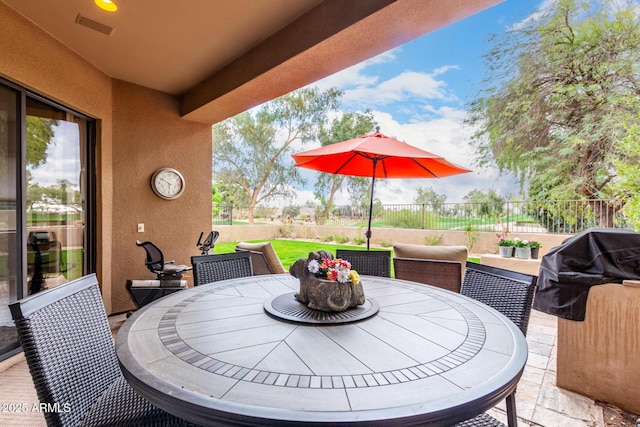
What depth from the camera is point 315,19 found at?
2633 millimetres

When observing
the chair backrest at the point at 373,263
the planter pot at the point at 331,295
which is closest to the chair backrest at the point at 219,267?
the chair backrest at the point at 373,263

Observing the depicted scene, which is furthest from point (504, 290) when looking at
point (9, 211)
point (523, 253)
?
point (523, 253)

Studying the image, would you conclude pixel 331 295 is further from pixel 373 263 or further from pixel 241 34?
pixel 241 34

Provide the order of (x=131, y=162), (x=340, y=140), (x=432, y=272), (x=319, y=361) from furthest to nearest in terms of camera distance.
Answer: (x=340, y=140) < (x=131, y=162) < (x=432, y=272) < (x=319, y=361)

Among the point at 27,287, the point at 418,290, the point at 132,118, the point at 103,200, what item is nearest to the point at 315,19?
the point at 418,290

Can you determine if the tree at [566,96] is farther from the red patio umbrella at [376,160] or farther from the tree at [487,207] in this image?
the red patio umbrella at [376,160]

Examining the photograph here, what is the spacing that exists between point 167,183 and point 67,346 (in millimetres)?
3584

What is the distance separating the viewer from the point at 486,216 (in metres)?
8.35

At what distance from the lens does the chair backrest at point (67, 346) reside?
3.66 feet

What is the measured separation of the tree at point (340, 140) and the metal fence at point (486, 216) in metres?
0.76

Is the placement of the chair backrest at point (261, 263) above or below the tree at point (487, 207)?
below

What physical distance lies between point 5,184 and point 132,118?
184 centimetres

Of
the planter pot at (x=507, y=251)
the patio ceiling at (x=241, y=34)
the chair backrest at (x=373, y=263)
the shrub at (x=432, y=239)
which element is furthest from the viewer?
the shrub at (x=432, y=239)

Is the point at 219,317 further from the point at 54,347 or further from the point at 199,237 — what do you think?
the point at 199,237
